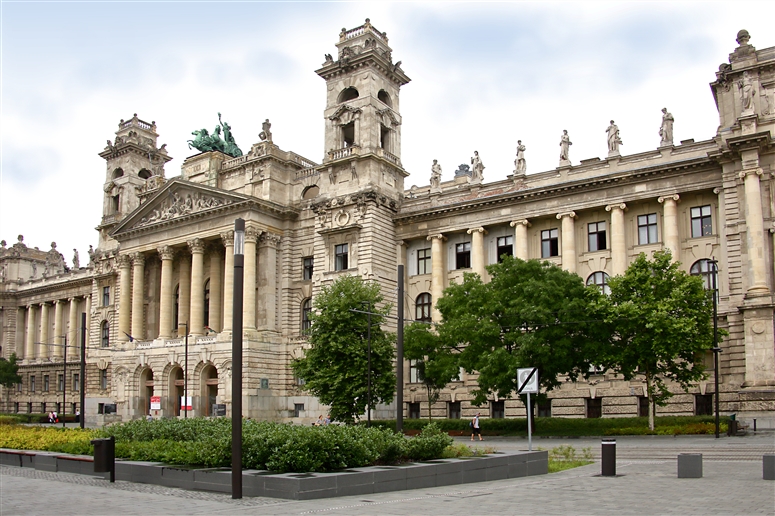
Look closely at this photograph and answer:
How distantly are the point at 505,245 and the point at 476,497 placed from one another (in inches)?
1684

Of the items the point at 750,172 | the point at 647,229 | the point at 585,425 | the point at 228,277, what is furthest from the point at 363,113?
the point at 585,425

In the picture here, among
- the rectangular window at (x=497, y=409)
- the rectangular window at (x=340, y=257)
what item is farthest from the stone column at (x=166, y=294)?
the rectangular window at (x=497, y=409)

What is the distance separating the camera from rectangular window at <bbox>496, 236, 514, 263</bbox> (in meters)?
59.9

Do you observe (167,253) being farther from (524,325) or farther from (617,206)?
(617,206)

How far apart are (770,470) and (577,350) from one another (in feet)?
81.6

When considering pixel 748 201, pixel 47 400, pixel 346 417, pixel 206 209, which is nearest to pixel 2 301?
pixel 47 400

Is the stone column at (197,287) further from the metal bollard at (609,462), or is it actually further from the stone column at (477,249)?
the metal bollard at (609,462)

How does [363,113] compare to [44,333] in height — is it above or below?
above

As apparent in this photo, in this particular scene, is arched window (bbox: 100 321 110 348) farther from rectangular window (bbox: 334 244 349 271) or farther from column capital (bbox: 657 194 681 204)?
column capital (bbox: 657 194 681 204)

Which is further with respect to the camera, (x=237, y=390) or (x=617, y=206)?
(x=617, y=206)

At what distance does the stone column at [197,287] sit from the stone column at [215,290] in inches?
33.1

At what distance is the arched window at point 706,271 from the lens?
50.5m

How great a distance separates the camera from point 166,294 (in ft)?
231

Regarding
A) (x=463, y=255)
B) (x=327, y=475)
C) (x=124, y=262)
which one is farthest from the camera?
(x=124, y=262)
